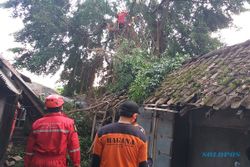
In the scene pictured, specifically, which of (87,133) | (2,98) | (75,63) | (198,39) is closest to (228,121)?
(2,98)

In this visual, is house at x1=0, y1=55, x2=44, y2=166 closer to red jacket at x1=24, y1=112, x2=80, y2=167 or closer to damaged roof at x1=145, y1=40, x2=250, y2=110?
red jacket at x1=24, y1=112, x2=80, y2=167

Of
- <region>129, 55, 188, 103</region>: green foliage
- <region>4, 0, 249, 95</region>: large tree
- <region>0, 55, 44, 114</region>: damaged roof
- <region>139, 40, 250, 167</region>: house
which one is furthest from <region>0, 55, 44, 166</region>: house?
<region>4, 0, 249, 95</region>: large tree

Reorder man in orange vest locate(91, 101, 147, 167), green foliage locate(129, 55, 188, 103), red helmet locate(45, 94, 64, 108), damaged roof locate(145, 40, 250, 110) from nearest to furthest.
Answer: man in orange vest locate(91, 101, 147, 167), red helmet locate(45, 94, 64, 108), damaged roof locate(145, 40, 250, 110), green foliage locate(129, 55, 188, 103)

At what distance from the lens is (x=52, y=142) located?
4.28 meters

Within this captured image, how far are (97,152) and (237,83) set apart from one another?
11.1 feet

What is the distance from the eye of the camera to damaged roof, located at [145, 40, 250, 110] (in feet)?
18.4

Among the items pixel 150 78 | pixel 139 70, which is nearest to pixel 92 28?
pixel 139 70

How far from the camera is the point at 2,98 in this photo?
505 cm

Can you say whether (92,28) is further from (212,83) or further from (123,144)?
(123,144)

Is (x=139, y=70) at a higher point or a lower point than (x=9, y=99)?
higher

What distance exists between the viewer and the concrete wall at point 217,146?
19.4 feet

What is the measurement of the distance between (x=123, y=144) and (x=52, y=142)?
1.14 m

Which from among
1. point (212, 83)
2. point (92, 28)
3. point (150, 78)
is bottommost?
point (212, 83)
